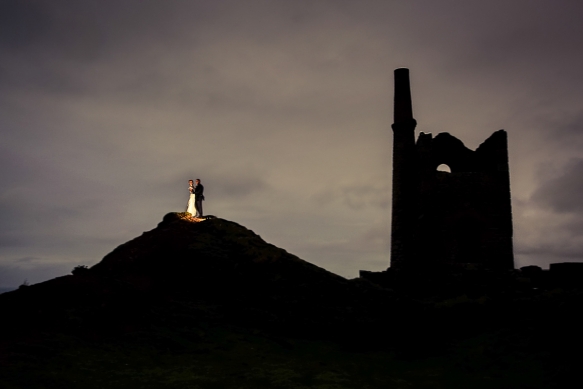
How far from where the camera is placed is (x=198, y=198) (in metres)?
20.3

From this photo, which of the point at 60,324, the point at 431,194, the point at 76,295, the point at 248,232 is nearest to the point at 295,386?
the point at 60,324

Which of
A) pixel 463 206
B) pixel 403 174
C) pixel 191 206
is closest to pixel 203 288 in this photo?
pixel 191 206

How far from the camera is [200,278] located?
55.4ft

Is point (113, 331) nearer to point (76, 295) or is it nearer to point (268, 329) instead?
point (76, 295)

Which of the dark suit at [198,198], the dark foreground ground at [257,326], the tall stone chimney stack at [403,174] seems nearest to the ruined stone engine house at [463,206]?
the tall stone chimney stack at [403,174]

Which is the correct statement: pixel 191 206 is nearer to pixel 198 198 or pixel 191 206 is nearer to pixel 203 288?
pixel 198 198

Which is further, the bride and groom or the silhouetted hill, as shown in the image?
the bride and groom

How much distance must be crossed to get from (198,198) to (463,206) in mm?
12351

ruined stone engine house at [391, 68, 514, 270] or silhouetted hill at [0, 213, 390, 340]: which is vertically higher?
ruined stone engine house at [391, 68, 514, 270]

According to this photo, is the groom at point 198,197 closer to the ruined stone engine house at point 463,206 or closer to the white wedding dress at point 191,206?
the white wedding dress at point 191,206

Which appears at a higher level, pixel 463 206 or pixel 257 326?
pixel 463 206

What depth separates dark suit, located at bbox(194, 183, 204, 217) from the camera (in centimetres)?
2008

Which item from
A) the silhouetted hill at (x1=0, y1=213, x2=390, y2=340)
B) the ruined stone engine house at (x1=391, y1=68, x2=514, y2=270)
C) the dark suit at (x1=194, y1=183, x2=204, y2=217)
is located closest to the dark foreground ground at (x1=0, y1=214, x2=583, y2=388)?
the silhouetted hill at (x1=0, y1=213, x2=390, y2=340)

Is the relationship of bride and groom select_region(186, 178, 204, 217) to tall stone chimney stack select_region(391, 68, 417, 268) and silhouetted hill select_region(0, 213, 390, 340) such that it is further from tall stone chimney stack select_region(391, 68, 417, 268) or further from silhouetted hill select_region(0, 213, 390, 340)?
tall stone chimney stack select_region(391, 68, 417, 268)
